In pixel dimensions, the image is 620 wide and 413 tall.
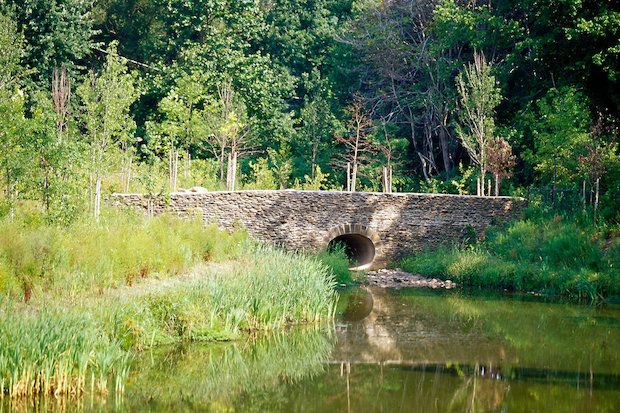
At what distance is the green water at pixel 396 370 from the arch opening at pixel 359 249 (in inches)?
337

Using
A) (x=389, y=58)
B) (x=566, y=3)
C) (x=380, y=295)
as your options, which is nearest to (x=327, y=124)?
(x=389, y=58)

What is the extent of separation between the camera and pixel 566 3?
65.0 feet

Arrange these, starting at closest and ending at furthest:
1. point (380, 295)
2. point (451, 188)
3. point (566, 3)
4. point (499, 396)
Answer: point (499, 396)
point (380, 295)
point (566, 3)
point (451, 188)

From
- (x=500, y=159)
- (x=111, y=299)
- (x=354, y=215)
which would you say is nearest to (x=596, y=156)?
(x=500, y=159)

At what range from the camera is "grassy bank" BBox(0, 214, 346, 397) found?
7.98m

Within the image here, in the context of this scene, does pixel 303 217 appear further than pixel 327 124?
No

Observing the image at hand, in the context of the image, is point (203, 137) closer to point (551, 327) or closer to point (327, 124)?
point (327, 124)

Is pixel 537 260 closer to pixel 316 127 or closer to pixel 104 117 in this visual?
pixel 104 117

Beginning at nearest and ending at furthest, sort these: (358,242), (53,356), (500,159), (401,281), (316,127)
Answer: (53,356)
(401,281)
(500,159)
(358,242)
(316,127)

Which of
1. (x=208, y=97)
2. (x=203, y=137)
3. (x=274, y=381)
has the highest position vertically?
(x=208, y=97)

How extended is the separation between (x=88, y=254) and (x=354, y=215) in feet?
34.4

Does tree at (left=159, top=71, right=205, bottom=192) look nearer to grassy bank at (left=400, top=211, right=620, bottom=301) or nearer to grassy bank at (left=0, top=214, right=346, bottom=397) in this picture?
grassy bank at (left=400, top=211, right=620, bottom=301)

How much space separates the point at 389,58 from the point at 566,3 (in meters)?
9.55

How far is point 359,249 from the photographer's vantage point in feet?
78.8
